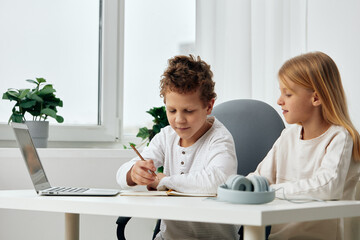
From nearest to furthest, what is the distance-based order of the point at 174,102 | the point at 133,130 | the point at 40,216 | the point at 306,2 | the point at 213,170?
the point at 213,170, the point at 174,102, the point at 40,216, the point at 306,2, the point at 133,130

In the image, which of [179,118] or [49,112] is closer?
[179,118]

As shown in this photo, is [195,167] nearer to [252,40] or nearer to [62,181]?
[62,181]

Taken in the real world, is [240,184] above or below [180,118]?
below

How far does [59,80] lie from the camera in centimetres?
242

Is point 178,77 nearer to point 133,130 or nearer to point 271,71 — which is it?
point 271,71

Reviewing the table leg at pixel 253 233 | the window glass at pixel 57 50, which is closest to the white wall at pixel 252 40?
the window glass at pixel 57 50

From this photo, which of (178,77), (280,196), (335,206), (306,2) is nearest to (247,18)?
(306,2)

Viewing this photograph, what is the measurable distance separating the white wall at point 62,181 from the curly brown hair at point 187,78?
812 mm

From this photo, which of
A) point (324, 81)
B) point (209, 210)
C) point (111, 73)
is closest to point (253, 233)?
point (209, 210)

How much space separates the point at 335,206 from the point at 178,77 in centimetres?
67

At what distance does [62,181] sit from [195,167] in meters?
0.87

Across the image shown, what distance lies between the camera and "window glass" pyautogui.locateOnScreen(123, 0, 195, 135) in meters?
2.63

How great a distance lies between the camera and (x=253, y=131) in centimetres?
165

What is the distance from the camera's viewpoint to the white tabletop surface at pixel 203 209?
2.60 ft
